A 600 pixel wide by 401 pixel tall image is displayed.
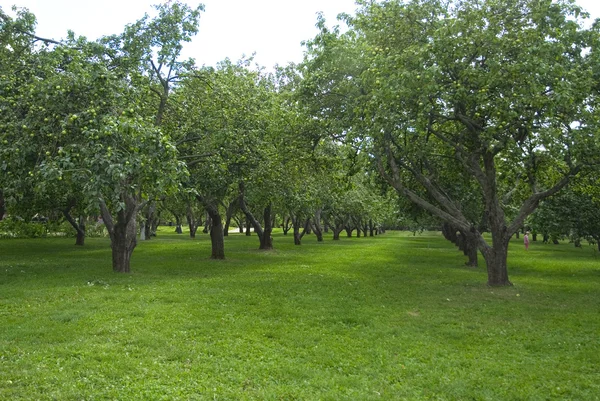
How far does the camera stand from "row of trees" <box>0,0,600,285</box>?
10711 millimetres

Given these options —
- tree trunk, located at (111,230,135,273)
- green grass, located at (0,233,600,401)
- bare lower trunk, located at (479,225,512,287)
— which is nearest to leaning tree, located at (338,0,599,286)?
bare lower trunk, located at (479,225,512,287)

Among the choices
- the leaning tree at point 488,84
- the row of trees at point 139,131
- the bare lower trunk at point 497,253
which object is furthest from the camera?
the bare lower trunk at point 497,253

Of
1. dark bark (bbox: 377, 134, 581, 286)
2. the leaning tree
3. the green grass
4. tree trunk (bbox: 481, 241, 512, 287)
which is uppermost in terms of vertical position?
the leaning tree

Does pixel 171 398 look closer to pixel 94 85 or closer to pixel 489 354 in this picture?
pixel 489 354

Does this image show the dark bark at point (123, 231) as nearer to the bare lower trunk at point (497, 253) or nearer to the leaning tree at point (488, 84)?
the leaning tree at point (488, 84)

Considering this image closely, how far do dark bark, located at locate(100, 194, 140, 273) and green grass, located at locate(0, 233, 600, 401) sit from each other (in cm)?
105

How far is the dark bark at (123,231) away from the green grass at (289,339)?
1046mm

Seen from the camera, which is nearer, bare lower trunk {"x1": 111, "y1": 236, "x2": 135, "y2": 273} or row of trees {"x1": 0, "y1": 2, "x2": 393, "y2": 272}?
row of trees {"x1": 0, "y1": 2, "x2": 393, "y2": 272}

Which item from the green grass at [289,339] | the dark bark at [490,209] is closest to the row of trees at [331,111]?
the dark bark at [490,209]

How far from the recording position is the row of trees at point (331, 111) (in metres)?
10.7

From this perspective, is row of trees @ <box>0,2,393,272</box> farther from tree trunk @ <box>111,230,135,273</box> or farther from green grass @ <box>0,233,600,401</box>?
green grass @ <box>0,233,600,401</box>

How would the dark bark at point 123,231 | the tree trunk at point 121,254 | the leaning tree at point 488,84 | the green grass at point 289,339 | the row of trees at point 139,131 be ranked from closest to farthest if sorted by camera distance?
1. the green grass at point 289,339
2. the row of trees at point 139,131
3. the leaning tree at point 488,84
4. the dark bark at point 123,231
5. the tree trunk at point 121,254

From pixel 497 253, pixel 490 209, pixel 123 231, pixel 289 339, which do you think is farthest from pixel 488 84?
pixel 123 231

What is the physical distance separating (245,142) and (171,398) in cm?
1391
